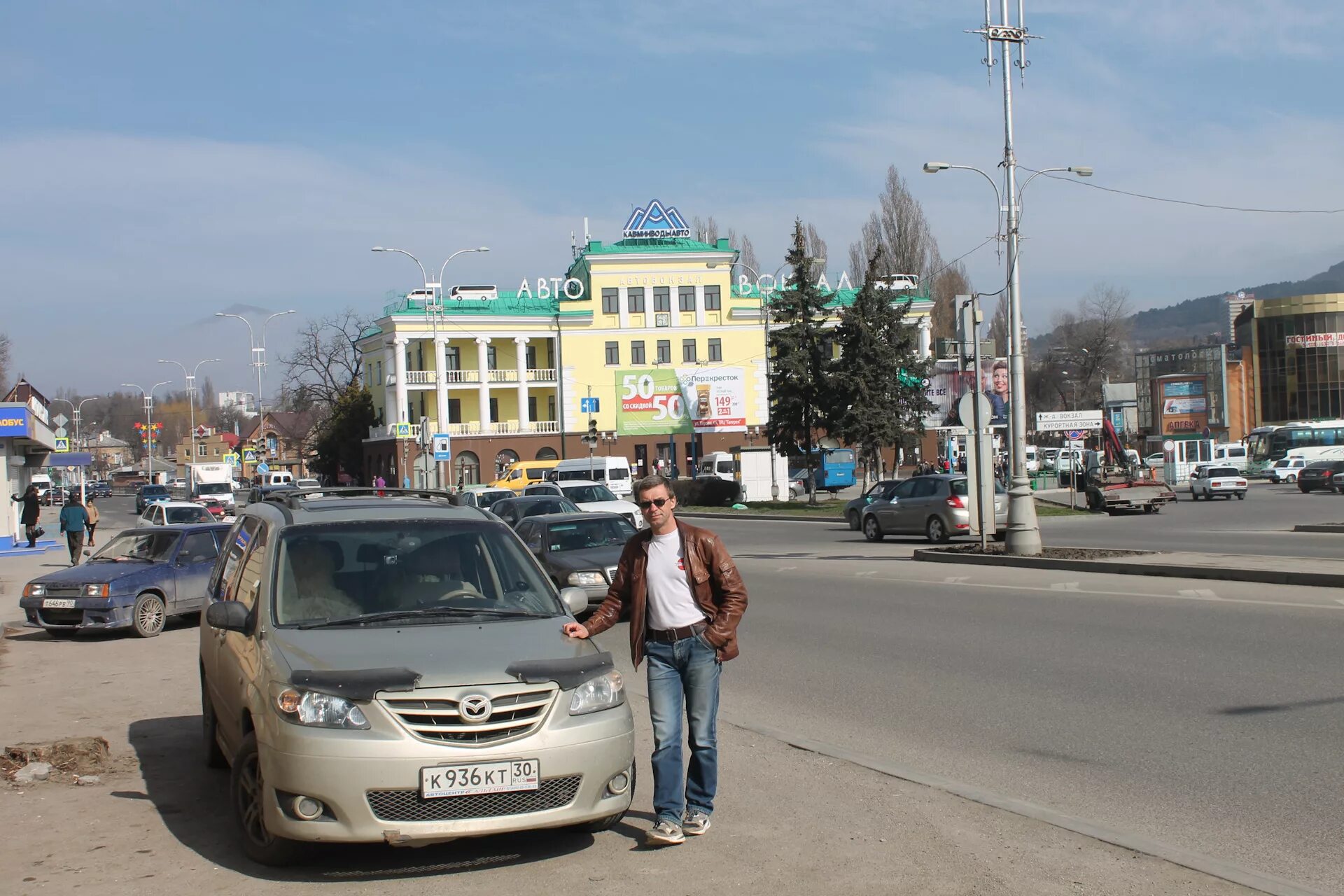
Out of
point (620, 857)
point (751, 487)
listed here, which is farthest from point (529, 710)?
point (751, 487)

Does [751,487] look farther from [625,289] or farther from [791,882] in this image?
[791,882]

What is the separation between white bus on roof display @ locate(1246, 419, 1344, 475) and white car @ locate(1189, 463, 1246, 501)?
24.5 m

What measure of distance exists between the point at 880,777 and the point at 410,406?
75.1 meters

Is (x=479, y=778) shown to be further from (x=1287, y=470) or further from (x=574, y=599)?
(x=1287, y=470)

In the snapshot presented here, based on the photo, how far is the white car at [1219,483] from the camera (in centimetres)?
4791

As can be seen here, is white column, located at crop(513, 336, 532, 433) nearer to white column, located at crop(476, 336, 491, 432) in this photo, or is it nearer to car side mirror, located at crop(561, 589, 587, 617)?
white column, located at crop(476, 336, 491, 432)

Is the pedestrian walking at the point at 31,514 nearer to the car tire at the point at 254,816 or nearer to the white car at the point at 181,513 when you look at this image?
the white car at the point at 181,513

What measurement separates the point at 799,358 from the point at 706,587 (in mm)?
42559

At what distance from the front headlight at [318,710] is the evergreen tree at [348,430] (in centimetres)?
8259

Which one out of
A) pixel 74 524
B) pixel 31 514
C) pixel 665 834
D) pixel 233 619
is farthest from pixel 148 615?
pixel 31 514

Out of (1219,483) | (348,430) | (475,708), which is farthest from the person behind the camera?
(348,430)

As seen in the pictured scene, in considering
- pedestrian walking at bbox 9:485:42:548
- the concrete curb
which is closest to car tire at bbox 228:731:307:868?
the concrete curb

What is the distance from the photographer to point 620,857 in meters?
5.91

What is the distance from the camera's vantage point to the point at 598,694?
590 centimetres
